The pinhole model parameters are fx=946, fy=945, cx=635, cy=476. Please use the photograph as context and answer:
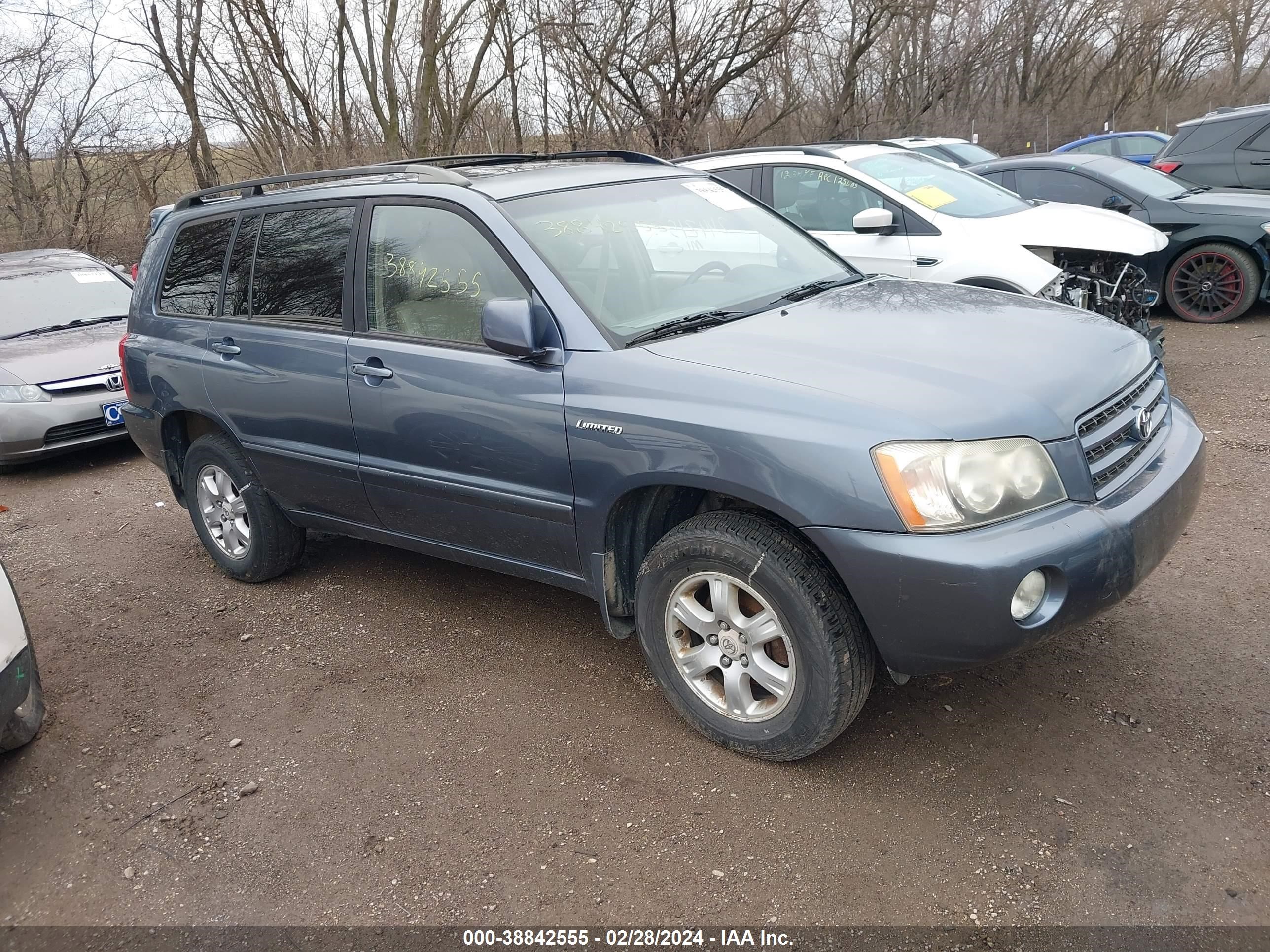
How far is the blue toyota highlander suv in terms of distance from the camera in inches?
101

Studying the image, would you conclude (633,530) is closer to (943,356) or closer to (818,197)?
(943,356)

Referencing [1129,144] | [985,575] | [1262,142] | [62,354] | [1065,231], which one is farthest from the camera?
[1129,144]

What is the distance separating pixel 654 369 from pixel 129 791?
2.28 m

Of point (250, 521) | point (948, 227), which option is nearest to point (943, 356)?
point (250, 521)

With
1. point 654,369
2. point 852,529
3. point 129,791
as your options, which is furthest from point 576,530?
point 129,791

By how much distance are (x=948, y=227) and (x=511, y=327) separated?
14.6 feet

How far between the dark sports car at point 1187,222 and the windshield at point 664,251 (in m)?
5.64

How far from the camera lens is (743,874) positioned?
2594 mm

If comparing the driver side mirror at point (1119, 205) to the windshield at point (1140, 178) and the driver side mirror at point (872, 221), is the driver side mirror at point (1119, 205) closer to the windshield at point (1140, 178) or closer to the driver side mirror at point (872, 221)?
the windshield at point (1140, 178)

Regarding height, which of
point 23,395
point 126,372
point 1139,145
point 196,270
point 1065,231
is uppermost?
point 1139,145

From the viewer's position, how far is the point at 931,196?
6852 millimetres

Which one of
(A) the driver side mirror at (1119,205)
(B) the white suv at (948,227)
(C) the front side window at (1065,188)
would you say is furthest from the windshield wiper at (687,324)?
(C) the front side window at (1065,188)

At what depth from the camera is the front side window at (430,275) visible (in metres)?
3.41

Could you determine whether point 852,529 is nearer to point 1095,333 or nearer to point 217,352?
point 1095,333
